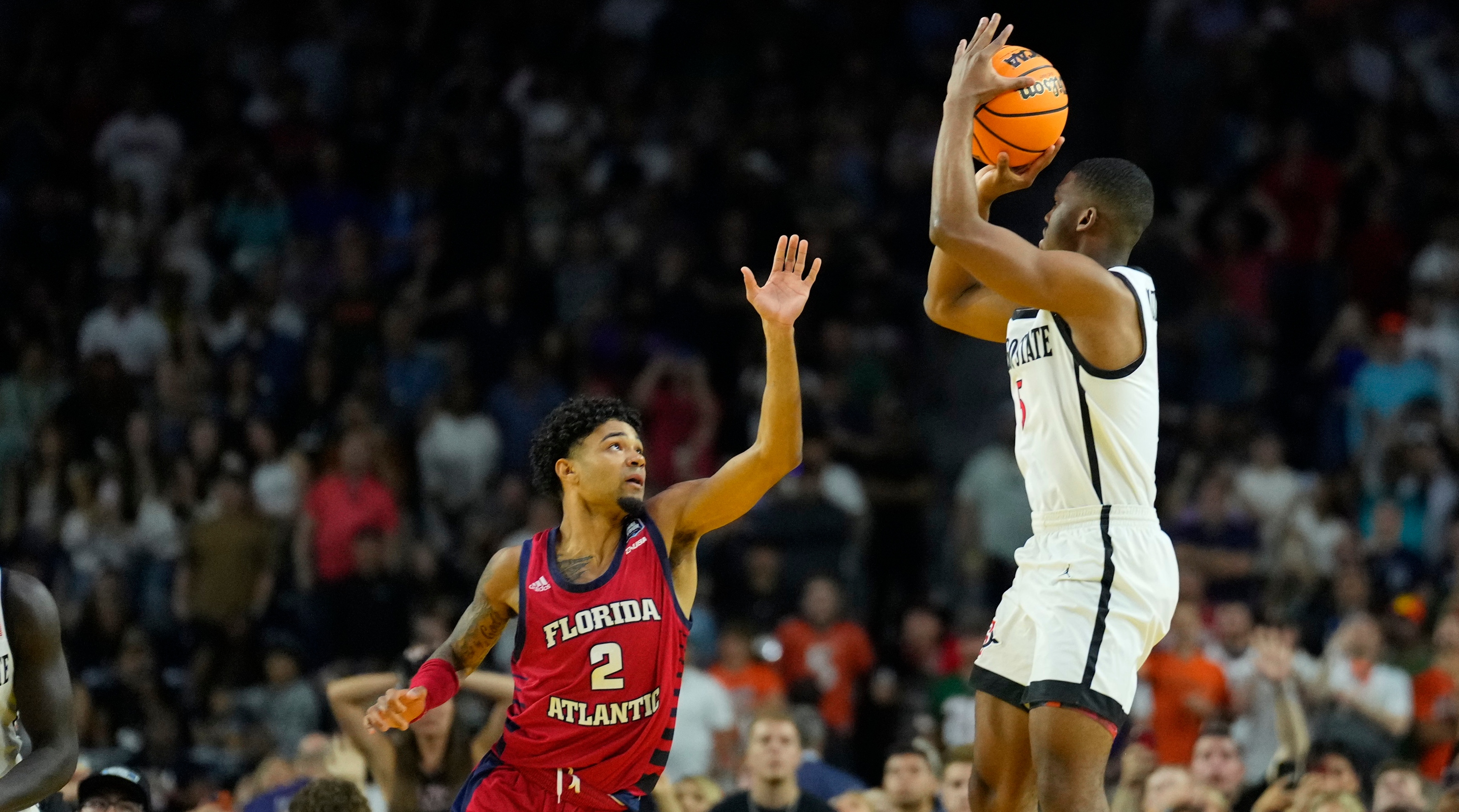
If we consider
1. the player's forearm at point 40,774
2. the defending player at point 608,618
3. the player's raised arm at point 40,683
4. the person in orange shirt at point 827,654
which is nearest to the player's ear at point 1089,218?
the defending player at point 608,618

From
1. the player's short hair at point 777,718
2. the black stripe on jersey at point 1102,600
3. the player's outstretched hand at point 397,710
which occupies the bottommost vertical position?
the player's short hair at point 777,718

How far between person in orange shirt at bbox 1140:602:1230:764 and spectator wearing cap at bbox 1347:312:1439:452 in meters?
3.10

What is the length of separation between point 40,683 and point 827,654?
7.95 metres

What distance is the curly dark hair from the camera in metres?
6.20

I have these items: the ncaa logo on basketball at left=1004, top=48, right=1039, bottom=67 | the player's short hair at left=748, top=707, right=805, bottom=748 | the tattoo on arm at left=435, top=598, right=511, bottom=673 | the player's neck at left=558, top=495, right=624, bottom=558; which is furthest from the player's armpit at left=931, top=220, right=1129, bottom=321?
the player's short hair at left=748, top=707, right=805, bottom=748

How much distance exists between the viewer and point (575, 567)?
6020mm

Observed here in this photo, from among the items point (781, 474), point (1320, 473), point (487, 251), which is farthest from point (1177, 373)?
point (781, 474)

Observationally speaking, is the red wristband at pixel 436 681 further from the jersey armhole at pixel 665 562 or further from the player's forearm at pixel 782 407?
the player's forearm at pixel 782 407

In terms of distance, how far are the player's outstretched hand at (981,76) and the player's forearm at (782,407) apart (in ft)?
2.99

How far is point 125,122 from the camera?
16719 mm

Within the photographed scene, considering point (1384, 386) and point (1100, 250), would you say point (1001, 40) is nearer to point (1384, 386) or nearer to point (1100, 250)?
point (1100, 250)

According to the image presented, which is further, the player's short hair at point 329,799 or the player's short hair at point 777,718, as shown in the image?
the player's short hair at point 777,718

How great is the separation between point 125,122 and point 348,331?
353 centimetres

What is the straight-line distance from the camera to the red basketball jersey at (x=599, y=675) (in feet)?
19.3
